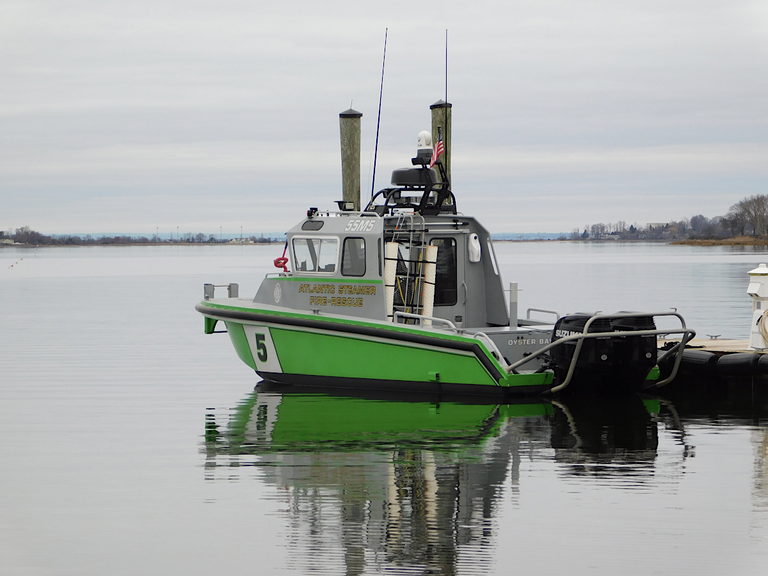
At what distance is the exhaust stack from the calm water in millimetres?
3538

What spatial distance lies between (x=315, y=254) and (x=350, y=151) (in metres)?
3.86

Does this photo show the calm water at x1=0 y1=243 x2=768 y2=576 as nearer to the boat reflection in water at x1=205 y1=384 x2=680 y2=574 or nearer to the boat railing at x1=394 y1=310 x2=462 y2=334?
the boat reflection in water at x1=205 y1=384 x2=680 y2=574

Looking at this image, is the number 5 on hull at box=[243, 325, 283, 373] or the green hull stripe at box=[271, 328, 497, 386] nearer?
the green hull stripe at box=[271, 328, 497, 386]

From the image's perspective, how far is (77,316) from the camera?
25.3 metres

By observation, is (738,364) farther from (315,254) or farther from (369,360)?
(315,254)

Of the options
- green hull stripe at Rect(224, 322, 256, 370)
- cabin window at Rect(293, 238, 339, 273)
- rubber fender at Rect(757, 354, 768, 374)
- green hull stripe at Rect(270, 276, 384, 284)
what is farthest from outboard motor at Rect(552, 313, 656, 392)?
green hull stripe at Rect(224, 322, 256, 370)

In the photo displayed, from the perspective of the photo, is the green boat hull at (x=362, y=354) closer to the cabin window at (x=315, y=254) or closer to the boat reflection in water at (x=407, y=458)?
the boat reflection in water at (x=407, y=458)

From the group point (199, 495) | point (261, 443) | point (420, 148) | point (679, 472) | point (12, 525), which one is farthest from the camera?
point (420, 148)

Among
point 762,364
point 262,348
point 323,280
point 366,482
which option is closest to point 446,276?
point 323,280

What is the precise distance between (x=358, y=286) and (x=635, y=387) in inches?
128

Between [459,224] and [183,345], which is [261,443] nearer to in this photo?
[459,224]

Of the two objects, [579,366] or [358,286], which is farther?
[358,286]

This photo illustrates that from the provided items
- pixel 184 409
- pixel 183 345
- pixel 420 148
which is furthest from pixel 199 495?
pixel 183 345

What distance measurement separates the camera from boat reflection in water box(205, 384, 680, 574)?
19.1 feet
